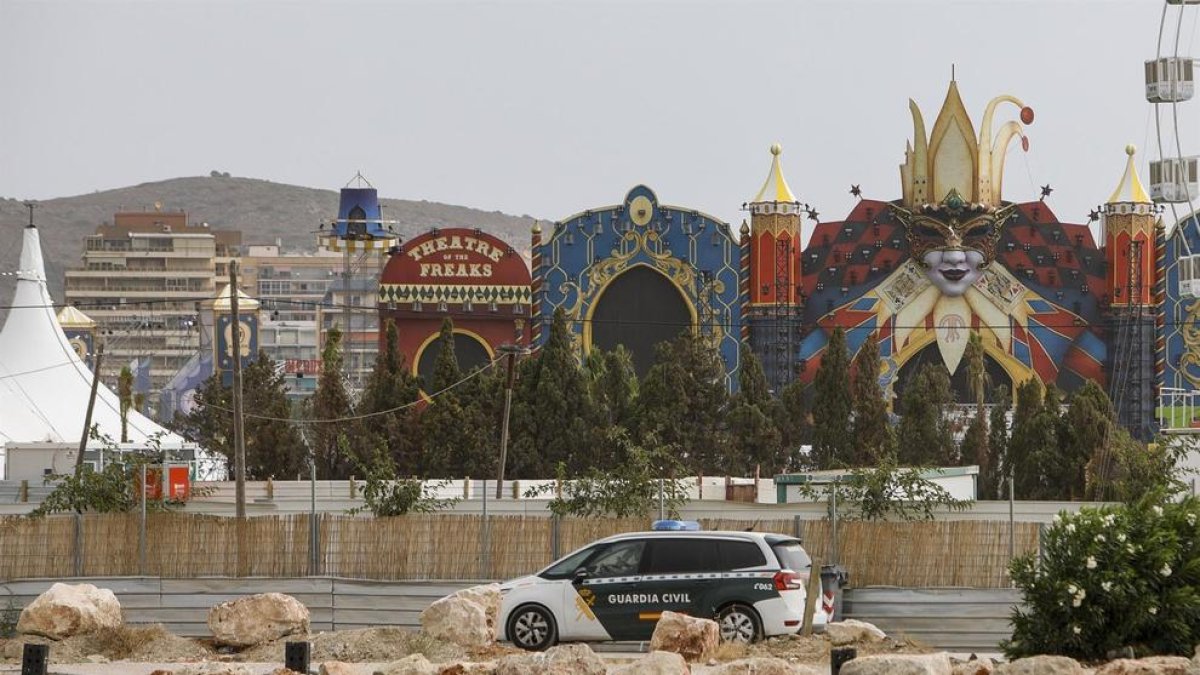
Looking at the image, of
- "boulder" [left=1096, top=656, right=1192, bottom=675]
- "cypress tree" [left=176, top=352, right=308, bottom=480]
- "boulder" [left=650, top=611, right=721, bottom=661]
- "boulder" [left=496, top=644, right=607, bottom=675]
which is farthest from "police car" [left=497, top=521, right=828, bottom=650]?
"cypress tree" [left=176, top=352, right=308, bottom=480]

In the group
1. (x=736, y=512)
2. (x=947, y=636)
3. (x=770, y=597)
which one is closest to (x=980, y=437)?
(x=736, y=512)

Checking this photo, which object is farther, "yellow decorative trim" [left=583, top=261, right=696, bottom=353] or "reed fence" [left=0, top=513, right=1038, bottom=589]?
"yellow decorative trim" [left=583, top=261, right=696, bottom=353]

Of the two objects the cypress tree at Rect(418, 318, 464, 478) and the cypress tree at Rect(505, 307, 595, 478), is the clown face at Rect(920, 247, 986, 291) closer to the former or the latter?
the cypress tree at Rect(505, 307, 595, 478)

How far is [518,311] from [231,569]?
44.0m

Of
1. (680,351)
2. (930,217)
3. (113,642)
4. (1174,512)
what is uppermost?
(930,217)

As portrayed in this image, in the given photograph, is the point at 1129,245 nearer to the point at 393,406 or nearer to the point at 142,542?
the point at 393,406

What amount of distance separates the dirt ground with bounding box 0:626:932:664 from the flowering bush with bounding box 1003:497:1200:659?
330cm

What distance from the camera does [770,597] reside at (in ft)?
95.2

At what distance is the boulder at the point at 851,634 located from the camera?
28844 mm

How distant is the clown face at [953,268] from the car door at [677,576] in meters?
50.0

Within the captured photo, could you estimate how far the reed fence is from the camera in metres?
33.2

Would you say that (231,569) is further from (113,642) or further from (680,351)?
(680,351)

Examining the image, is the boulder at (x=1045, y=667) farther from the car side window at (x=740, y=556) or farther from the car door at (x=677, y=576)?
the car door at (x=677, y=576)

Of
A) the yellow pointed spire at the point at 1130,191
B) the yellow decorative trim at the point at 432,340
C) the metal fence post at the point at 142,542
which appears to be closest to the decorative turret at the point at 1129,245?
the yellow pointed spire at the point at 1130,191
